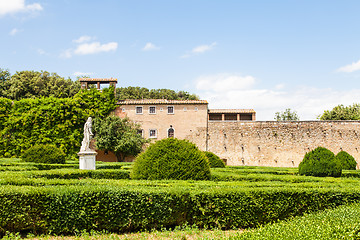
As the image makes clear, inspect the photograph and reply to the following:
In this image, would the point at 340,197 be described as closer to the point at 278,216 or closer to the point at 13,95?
the point at 278,216

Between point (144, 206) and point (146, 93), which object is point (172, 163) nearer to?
point (144, 206)

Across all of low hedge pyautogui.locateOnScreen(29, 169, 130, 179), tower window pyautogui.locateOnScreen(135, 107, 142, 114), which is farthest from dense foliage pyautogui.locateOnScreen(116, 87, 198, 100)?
low hedge pyautogui.locateOnScreen(29, 169, 130, 179)

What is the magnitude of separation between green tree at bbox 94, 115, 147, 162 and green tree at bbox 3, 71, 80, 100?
32.0 ft

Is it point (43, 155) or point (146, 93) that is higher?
point (146, 93)

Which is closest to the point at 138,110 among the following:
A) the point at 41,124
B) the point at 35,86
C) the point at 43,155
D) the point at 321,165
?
the point at 41,124

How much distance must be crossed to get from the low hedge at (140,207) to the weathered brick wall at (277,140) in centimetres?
2105

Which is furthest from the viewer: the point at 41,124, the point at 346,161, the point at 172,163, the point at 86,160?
the point at 41,124

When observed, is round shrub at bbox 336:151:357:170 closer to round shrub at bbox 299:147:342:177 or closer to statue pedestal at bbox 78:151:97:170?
round shrub at bbox 299:147:342:177

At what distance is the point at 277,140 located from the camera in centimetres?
2723

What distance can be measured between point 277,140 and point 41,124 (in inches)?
799

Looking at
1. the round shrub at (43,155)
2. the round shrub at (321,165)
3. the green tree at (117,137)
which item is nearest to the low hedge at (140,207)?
the round shrub at (321,165)

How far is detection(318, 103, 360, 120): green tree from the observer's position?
37463mm

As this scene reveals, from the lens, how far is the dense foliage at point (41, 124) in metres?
26.2

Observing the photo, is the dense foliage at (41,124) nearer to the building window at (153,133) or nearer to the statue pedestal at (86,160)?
the building window at (153,133)
